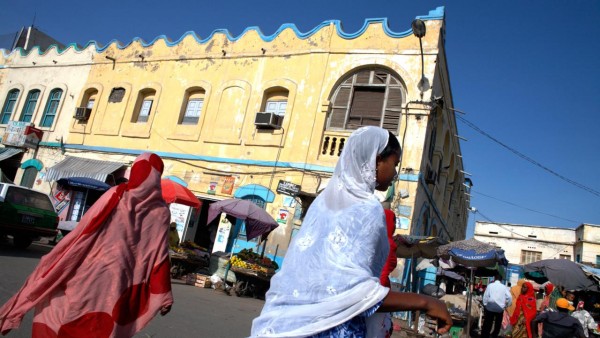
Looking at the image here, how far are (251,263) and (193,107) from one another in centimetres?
777

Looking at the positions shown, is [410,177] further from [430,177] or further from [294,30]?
[294,30]

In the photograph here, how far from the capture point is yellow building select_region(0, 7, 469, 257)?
503 inches

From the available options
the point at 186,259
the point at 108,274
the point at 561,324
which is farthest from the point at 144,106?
the point at 561,324

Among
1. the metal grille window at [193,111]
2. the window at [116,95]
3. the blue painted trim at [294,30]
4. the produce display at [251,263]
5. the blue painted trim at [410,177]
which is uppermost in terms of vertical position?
the blue painted trim at [294,30]

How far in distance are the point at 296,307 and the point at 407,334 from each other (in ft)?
30.3

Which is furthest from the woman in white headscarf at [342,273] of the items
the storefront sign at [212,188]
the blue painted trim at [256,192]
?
the storefront sign at [212,188]

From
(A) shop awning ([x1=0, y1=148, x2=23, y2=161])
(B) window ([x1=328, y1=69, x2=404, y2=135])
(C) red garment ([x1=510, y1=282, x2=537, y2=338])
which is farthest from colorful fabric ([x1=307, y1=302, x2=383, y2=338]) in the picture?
(A) shop awning ([x1=0, y1=148, x2=23, y2=161])

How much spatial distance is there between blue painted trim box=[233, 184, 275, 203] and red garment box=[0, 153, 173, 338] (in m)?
9.82

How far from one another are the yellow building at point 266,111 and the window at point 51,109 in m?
0.55

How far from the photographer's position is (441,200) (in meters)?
18.5

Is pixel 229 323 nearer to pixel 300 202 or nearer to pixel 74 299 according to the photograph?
pixel 74 299

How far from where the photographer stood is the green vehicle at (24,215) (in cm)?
1011

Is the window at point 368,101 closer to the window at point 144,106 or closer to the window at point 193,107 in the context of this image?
the window at point 193,107

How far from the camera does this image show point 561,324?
637 cm
